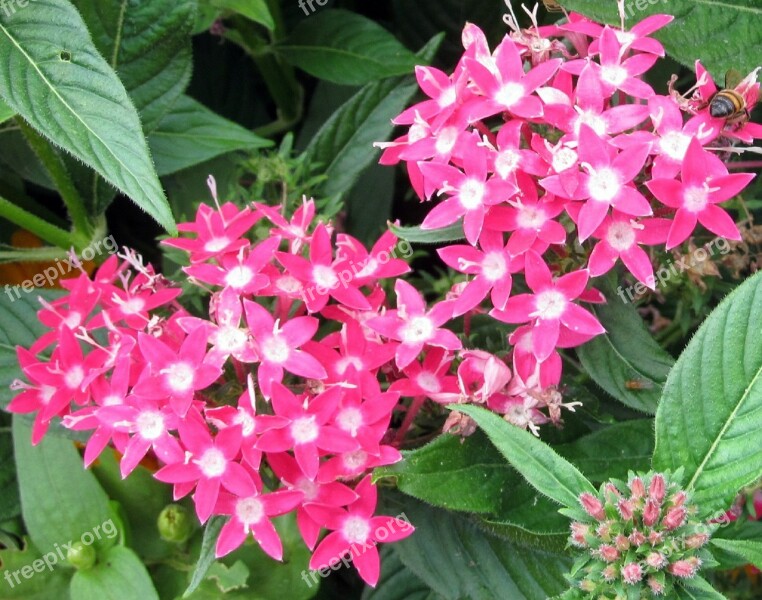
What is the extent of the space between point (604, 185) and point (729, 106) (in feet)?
0.55

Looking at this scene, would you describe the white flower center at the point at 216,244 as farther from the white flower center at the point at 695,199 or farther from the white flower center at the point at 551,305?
the white flower center at the point at 695,199

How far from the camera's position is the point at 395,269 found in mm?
962

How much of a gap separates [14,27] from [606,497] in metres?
0.80

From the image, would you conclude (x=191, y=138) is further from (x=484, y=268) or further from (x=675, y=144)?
(x=675, y=144)

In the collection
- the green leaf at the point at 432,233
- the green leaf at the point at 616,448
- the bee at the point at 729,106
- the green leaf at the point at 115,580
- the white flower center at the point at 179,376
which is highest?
the bee at the point at 729,106

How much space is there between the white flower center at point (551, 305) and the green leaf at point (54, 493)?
2.13ft

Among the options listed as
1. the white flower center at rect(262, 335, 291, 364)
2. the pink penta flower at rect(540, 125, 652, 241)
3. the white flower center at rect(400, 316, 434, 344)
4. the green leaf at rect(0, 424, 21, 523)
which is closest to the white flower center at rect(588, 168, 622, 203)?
the pink penta flower at rect(540, 125, 652, 241)

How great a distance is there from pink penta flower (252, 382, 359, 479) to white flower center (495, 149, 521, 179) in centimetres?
26

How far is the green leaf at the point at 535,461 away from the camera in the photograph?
0.76 meters

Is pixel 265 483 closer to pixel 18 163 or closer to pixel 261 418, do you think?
pixel 261 418

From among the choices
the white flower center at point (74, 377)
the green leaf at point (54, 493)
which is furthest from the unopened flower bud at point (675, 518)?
the green leaf at point (54, 493)

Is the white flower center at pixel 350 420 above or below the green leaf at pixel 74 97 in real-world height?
below

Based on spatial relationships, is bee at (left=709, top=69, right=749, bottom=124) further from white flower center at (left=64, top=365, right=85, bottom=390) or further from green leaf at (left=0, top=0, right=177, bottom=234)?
white flower center at (left=64, top=365, right=85, bottom=390)

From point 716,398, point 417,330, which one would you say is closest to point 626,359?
point 716,398
